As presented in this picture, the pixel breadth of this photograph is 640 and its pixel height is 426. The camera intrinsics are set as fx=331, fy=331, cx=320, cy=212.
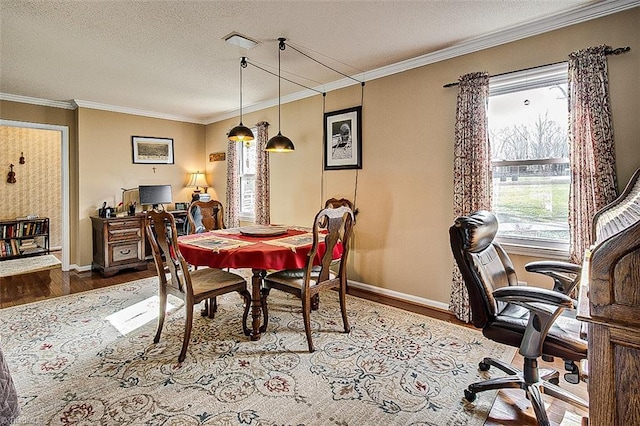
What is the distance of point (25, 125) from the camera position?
4.65m

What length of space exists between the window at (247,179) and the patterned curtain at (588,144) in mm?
4259

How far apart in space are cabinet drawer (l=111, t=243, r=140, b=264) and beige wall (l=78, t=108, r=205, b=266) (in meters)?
0.63

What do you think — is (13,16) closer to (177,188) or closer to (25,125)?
(25,125)

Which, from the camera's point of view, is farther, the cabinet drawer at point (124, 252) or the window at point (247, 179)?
the window at point (247, 179)

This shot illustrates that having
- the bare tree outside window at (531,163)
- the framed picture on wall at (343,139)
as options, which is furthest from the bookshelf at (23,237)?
the bare tree outside window at (531,163)

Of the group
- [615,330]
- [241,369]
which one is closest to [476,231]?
[615,330]

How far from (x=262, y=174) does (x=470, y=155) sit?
3.04 metres

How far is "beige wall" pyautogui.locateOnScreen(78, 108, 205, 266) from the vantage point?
498 cm

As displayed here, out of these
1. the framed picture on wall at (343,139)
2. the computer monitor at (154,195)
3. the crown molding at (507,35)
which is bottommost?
the computer monitor at (154,195)

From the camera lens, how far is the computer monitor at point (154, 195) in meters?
5.39

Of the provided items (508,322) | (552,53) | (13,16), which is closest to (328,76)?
(552,53)

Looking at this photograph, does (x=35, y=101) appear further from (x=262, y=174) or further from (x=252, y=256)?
(x=252, y=256)

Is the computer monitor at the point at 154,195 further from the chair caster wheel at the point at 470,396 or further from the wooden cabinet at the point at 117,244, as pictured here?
the chair caster wheel at the point at 470,396

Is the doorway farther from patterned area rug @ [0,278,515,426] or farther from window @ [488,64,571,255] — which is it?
window @ [488,64,571,255]
